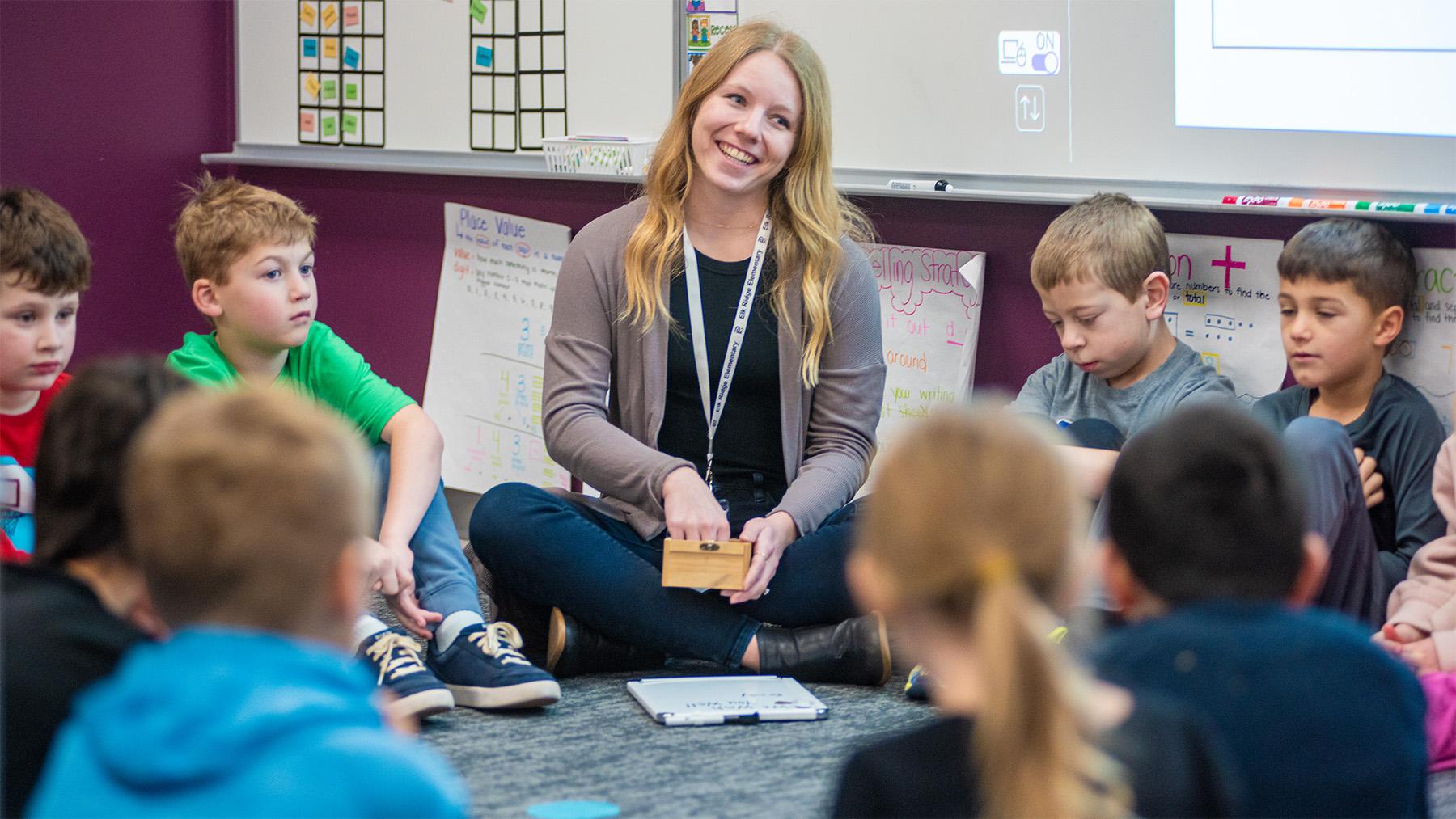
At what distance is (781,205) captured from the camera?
2.50 meters

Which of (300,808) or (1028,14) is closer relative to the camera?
(300,808)

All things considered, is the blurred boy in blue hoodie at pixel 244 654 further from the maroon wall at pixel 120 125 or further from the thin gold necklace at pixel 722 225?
the maroon wall at pixel 120 125

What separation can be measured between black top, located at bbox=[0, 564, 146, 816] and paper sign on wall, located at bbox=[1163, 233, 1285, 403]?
6.24 feet

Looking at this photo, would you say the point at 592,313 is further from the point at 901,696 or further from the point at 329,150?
the point at 329,150

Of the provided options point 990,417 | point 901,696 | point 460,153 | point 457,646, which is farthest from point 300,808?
point 460,153

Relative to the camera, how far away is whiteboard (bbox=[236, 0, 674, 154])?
3094 mm

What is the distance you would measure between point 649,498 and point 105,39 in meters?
2.03

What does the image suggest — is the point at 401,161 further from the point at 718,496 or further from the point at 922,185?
the point at 718,496

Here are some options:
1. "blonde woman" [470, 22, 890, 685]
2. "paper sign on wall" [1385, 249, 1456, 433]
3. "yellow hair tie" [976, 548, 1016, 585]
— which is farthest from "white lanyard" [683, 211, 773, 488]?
"yellow hair tie" [976, 548, 1016, 585]

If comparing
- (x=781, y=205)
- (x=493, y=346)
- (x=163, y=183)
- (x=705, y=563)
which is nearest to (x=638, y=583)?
(x=705, y=563)

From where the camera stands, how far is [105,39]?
3.52 meters

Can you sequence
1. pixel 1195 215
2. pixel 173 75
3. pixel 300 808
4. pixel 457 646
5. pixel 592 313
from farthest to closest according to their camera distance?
pixel 173 75
pixel 1195 215
pixel 592 313
pixel 457 646
pixel 300 808

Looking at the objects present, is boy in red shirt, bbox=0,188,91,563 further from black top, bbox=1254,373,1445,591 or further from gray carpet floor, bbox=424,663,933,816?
black top, bbox=1254,373,1445,591

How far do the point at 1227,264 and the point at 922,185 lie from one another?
0.55 m
